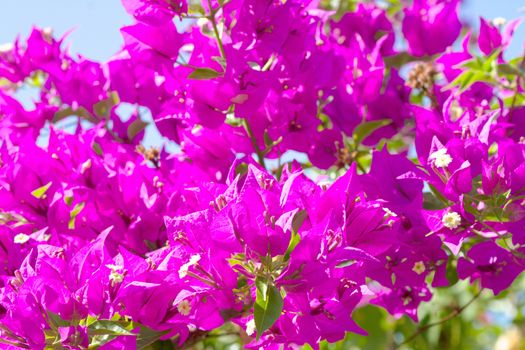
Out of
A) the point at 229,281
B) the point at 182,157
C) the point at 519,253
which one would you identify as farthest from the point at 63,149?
the point at 519,253

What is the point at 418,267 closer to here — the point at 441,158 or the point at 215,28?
the point at 441,158

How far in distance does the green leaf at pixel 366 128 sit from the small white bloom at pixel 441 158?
36 cm

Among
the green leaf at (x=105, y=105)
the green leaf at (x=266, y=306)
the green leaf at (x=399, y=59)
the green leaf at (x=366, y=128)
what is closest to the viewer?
the green leaf at (x=266, y=306)

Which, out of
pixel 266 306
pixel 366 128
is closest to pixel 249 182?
pixel 266 306

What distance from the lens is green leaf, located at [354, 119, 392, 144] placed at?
1589mm

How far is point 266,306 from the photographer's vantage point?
1.00 metres

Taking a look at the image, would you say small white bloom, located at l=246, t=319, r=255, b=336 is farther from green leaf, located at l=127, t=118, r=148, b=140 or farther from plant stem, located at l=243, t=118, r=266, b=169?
green leaf, located at l=127, t=118, r=148, b=140

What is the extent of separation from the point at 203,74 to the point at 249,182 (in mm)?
259

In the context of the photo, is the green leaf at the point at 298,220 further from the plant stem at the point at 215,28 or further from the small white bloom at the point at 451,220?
the plant stem at the point at 215,28

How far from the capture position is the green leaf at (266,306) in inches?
38.6

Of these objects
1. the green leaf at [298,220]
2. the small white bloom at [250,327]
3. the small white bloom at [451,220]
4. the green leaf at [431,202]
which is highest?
the green leaf at [298,220]

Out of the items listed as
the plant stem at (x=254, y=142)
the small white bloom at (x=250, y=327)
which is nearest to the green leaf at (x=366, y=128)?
the plant stem at (x=254, y=142)

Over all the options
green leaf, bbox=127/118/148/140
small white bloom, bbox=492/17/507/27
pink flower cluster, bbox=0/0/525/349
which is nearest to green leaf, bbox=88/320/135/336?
pink flower cluster, bbox=0/0/525/349

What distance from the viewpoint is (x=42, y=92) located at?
187 cm
